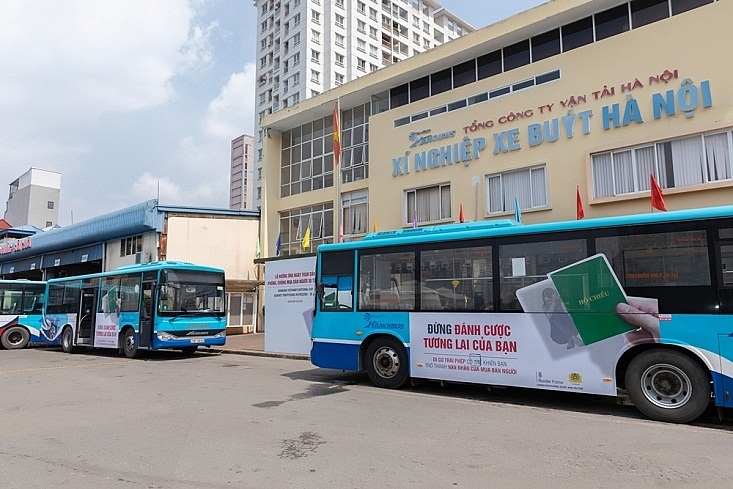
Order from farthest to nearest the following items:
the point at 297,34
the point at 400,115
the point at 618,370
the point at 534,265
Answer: the point at 297,34 < the point at 400,115 < the point at 534,265 < the point at 618,370

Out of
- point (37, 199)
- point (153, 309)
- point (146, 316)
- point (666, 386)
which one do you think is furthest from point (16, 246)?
point (666, 386)

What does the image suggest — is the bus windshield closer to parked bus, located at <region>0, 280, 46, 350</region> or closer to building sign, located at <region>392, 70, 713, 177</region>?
building sign, located at <region>392, 70, 713, 177</region>

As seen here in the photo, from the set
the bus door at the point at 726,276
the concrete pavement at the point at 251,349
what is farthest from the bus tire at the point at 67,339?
the bus door at the point at 726,276

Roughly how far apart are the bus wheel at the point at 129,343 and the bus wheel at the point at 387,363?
962 cm

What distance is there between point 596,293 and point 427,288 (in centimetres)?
295

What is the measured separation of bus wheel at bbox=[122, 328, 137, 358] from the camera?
16609mm

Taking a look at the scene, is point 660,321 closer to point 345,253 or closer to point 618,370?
point 618,370

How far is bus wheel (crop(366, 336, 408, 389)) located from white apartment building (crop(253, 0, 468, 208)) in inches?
1757

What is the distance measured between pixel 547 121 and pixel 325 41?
46623 millimetres

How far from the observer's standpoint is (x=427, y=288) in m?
9.64

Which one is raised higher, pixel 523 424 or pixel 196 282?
pixel 196 282

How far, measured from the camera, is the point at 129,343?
666 inches

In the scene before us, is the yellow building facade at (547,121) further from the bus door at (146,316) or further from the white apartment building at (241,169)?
the white apartment building at (241,169)

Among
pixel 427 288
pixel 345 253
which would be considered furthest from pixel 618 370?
pixel 345 253
